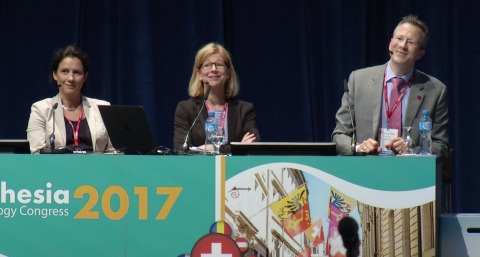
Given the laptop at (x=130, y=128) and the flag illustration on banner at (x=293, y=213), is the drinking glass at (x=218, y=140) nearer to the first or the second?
the laptop at (x=130, y=128)

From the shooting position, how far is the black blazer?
396 cm

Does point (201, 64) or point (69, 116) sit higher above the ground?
point (201, 64)

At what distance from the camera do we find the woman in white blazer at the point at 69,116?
3.74 metres

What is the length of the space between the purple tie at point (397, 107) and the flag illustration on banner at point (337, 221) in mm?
952

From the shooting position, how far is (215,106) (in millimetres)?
4086

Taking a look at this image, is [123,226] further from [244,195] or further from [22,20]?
[22,20]

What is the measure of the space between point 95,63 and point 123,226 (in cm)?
258

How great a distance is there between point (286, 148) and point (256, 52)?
2390 mm

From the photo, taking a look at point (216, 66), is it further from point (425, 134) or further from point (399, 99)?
point (425, 134)

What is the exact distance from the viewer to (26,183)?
288 centimetres

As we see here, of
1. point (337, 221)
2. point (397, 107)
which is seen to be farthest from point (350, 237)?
point (397, 107)

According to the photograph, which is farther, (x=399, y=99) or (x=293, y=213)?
(x=399, y=99)

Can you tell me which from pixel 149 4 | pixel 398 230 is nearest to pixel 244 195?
pixel 398 230

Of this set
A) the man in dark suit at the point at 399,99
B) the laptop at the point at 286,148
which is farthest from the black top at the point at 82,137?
the man in dark suit at the point at 399,99
